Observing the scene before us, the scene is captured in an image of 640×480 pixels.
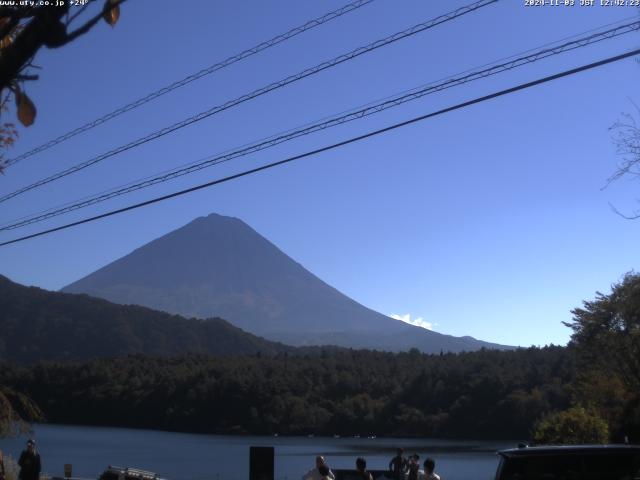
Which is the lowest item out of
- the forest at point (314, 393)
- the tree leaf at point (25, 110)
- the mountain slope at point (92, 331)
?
the tree leaf at point (25, 110)

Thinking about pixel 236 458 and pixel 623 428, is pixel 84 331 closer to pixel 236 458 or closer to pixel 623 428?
pixel 236 458

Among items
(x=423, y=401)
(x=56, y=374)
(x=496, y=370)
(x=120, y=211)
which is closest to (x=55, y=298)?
(x=56, y=374)

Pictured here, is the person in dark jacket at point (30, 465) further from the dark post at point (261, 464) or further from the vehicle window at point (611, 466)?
the vehicle window at point (611, 466)

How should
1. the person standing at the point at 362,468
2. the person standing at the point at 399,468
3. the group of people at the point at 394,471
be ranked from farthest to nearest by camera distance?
the person standing at the point at 399,468
the person standing at the point at 362,468
the group of people at the point at 394,471

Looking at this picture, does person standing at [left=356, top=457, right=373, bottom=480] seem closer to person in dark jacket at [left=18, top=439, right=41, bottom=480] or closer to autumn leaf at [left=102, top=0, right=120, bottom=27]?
person in dark jacket at [left=18, top=439, right=41, bottom=480]

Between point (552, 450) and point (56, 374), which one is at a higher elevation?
point (56, 374)

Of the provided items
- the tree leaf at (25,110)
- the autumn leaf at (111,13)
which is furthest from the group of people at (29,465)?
the autumn leaf at (111,13)

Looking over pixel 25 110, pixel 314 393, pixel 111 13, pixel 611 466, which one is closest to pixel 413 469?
pixel 611 466

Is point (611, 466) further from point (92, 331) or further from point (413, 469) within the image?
point (92, 331)
